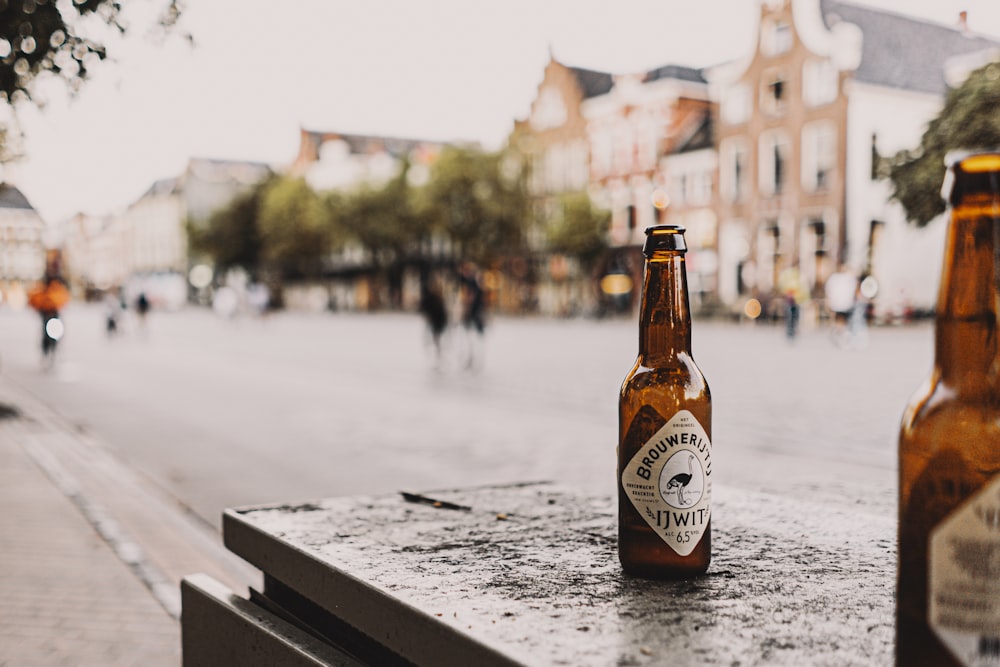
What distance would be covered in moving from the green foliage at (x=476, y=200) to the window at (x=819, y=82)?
14137mm

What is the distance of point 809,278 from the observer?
34.3 m

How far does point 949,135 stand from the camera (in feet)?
52.1

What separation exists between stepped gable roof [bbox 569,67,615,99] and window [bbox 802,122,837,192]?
1349cm

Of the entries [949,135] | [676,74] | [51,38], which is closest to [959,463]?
[51,38]

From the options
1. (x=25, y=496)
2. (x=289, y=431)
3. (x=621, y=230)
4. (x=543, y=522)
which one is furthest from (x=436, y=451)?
(x=621, y=230)

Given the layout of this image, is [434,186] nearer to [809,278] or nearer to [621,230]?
[621,230]

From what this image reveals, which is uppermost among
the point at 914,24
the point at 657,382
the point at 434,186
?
the point at 914,24

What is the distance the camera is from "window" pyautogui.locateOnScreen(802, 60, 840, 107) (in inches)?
1309

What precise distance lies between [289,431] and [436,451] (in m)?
1.77

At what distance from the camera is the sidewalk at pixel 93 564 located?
10.6 feet

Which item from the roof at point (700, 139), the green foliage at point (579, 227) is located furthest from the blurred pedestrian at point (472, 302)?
the green foliage at point (579, 227)

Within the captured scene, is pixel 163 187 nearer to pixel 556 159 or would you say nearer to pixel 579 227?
pixel 556 159

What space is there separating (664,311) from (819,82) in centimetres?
3512

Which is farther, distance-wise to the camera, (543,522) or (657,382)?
(543,522)
